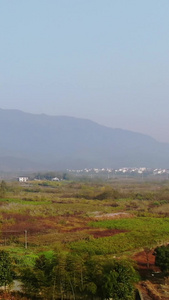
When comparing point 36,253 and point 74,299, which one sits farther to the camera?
point 36,253

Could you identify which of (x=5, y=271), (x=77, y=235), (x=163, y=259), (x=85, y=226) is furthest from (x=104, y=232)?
(x=5, y=271)

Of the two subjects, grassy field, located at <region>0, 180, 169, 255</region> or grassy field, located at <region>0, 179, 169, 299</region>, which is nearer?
grassy field, located at <region>0, 179, 169, 299</region>

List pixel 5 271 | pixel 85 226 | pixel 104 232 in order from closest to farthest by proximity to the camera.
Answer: pixel 5 271
pixel 104 232
pixel 85 226

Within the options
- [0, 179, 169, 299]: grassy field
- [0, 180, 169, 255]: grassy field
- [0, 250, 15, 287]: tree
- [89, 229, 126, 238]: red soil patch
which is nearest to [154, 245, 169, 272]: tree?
[0, 179, 169, 299]: grassy field

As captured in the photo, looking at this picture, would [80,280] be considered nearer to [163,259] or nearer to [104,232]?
[163,259]

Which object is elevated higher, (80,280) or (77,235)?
(80,280)

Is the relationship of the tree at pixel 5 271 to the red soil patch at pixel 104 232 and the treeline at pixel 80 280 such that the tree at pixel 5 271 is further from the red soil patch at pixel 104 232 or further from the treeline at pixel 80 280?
the red soil patch at pixel 104 232

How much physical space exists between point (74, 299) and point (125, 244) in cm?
1064

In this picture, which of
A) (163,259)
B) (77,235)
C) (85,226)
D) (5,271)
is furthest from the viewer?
(85,226)

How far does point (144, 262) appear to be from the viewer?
20406mm

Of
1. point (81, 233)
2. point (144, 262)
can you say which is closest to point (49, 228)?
point (81, 233)

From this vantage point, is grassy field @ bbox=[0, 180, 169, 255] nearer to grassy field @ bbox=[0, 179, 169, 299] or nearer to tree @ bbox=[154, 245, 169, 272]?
grassy field @ bbox=[0, 179, 169, 299]

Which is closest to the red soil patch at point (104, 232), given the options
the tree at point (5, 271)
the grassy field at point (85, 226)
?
the grassy field at point (85, 226)

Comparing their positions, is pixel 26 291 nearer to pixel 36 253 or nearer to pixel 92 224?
pixel 36 253
